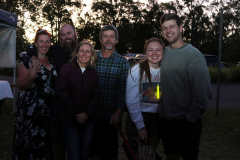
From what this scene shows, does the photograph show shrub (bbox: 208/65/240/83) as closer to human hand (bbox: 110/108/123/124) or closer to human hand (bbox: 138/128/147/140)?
human hand (bbox: 110/108/123/124)

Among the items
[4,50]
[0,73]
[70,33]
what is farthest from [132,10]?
[70,33]

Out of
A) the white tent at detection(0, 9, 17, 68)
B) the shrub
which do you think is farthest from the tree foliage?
the white tent at detection(0, 9, 17, 68)

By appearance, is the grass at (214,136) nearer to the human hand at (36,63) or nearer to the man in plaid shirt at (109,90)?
the man in plaid shirt at (109,90)

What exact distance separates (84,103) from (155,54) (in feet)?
3.21

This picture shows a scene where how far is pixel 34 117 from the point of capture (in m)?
3.20

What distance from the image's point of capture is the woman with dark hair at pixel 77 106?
2816mm

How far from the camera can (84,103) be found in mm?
2891

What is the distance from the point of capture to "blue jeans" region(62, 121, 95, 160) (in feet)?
9.21

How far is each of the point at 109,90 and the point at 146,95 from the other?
2.00 feet

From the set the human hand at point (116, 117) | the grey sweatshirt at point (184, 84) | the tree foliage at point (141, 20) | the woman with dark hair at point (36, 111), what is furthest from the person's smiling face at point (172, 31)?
the tree foliage at point (141, 20)

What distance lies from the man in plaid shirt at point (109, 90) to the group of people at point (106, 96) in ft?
0.04

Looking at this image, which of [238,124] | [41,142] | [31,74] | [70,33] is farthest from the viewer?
[238,124]

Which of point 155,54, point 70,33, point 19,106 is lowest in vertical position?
point 19,106

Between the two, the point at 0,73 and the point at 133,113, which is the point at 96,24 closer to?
the point at 0,73
